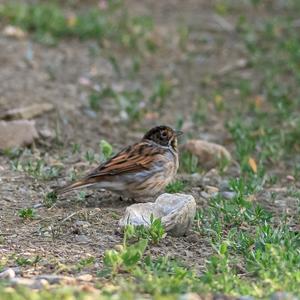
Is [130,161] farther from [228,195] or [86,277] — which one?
[86,277]

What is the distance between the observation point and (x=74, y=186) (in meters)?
8.51

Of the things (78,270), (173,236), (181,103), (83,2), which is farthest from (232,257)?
(83,2)

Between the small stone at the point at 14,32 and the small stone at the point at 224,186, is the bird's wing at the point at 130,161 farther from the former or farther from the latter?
the small stone at the point at 14,32

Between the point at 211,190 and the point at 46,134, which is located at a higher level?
the point at 46,134

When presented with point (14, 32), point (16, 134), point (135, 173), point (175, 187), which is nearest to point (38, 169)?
point (16, 134)

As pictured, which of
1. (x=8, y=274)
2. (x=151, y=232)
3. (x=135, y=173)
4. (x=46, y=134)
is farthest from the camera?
(x=46, y=134)

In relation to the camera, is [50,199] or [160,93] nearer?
[50,199]

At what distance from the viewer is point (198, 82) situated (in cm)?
1332

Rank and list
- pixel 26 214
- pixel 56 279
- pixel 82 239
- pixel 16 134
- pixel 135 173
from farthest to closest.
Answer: pixel 16 134, pixel 135 173, pixel 26 214, pixel 82 239, pixel 56 279

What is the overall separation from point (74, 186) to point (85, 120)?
10.3ft

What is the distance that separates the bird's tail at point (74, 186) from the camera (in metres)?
8.48

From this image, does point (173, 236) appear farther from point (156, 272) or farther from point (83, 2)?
point (83, 2)

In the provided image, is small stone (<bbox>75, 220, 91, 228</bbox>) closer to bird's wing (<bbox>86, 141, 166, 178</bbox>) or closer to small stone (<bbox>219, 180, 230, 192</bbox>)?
bird's wing (<bbox>86, 141, 166, 178</bbox>)

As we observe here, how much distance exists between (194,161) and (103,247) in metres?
2.75
